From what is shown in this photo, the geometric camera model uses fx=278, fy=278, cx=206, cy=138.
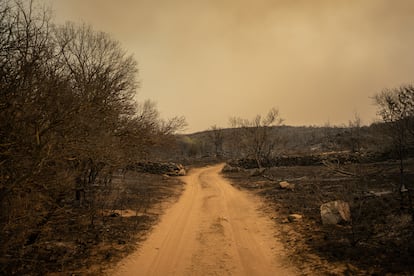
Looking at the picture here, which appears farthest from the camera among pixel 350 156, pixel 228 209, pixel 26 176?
pixel 350 156

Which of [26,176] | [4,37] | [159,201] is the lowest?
[159,201]

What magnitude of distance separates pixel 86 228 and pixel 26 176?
21.6 ft

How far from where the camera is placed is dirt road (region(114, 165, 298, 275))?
7082 mm

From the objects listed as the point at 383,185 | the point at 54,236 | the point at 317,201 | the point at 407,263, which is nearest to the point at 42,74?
the point at 54,236

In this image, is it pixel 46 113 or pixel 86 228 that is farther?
pixel 86 228

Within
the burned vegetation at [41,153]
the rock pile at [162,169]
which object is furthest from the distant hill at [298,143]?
the burned vegetation at [41,153]

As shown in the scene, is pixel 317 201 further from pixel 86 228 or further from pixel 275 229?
pixel 86 228

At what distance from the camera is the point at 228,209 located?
14008 mm

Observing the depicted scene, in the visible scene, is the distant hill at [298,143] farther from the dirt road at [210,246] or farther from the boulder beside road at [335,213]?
the boulder beside road at [335,213]

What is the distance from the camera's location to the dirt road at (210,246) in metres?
7.08

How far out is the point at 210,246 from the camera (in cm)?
868

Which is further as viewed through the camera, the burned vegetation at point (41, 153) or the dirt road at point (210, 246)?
the dirt road at point (210, 246)

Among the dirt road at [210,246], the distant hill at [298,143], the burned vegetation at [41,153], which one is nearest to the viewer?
the burned vegetation at [41,153]

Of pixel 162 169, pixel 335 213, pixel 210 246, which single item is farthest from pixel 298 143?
pixel 210 246
